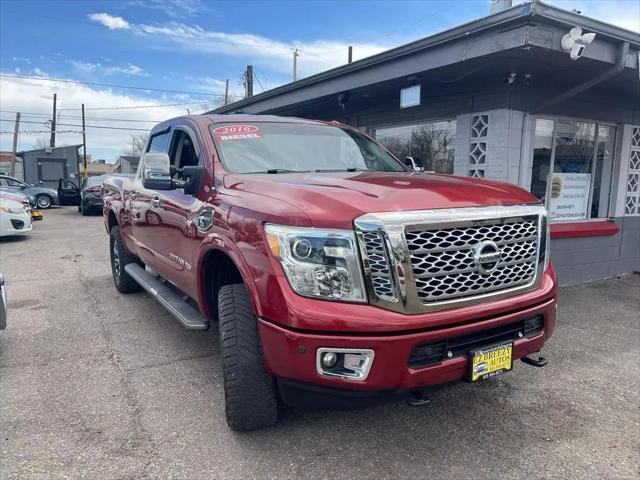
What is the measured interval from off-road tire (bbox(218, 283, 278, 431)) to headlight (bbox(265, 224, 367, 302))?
1.71 ft

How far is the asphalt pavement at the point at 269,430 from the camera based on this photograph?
9.00 feet

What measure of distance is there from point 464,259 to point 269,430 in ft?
5.22

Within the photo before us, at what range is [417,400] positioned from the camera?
101 inches

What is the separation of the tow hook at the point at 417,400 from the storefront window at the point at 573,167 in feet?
16.2

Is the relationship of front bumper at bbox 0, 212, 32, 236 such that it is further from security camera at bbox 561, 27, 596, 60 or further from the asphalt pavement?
security camera at bbox 561, 27, 596, 60

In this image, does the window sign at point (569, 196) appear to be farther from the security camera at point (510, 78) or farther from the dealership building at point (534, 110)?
the security camera at point (510, 78)

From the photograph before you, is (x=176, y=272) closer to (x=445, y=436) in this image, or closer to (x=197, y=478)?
(x=197, y=478)

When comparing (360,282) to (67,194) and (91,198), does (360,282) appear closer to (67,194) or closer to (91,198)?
(91,198)

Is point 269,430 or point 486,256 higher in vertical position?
point 486,256

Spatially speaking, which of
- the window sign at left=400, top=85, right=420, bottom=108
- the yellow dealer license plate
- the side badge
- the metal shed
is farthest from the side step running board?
the metal shed

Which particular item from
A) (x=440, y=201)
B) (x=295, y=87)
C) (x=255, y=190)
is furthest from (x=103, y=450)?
(x=295, y=87)

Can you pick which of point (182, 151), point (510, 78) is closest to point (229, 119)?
point (182, 151)

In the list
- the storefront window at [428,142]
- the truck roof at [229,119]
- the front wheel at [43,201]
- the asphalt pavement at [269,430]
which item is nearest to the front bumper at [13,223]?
the asphalt pavement at [269,430]

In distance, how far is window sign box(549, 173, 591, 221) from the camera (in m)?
7.00
